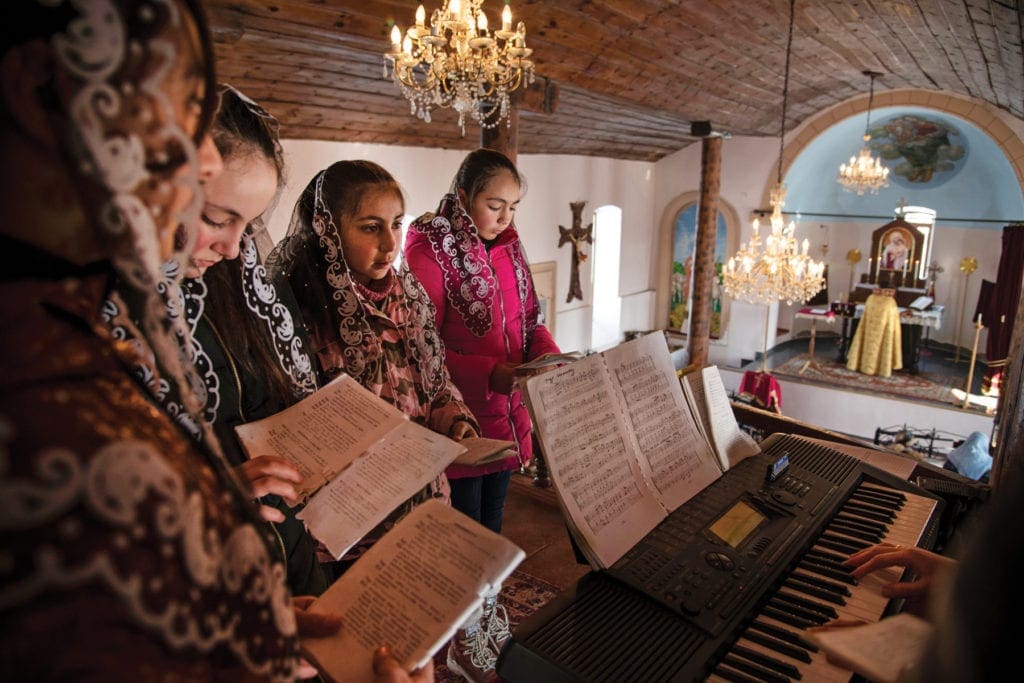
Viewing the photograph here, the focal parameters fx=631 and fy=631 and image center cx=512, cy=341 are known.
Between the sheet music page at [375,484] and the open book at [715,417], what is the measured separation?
2.66 feet

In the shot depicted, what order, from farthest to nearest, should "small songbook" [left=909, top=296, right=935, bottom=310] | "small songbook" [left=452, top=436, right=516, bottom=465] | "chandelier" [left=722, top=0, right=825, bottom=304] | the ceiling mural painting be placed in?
the ceiling mural painting
"small songbook" [left=909, top=296, right=935, bottom=310]
"chandelier" [left=722, top=0, right=825, bottom=304]
"small songbook" [left=452, top=436, right=516, bottom=465]

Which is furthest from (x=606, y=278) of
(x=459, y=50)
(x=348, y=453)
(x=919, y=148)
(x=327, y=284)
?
(x=348, y=453)

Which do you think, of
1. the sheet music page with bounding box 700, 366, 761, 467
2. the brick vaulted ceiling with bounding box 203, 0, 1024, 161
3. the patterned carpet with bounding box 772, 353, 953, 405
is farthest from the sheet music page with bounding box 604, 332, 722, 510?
the patterned carpet with bounding box 772, 353, 953, 405

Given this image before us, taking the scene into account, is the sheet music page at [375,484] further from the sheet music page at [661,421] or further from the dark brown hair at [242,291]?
the sheet music page at [661,421]

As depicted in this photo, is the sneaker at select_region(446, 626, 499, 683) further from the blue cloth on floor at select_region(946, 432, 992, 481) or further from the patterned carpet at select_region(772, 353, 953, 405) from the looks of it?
the patterned carpet at select_region(772, 353, 953, 405)

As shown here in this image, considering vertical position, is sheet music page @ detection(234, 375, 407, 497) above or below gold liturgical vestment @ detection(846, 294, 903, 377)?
above

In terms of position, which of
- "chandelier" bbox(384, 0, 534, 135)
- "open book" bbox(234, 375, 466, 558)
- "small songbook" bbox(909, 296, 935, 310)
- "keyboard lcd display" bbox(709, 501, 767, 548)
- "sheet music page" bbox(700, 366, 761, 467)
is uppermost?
"chandelier" bbox(384, 0, 534, 135)

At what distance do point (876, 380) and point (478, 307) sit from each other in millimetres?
10349

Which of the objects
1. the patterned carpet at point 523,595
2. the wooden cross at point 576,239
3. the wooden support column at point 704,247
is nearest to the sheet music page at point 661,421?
the patterned carpet at point 523,595

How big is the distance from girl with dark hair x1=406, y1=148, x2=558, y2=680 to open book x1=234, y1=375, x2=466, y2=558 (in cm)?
100

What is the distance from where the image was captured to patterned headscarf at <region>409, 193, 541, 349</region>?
94.5 inches

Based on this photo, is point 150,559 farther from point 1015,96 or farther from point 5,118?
point 1015,96

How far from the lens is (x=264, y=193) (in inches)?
47.6

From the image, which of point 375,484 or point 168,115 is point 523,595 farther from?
point 168,115
